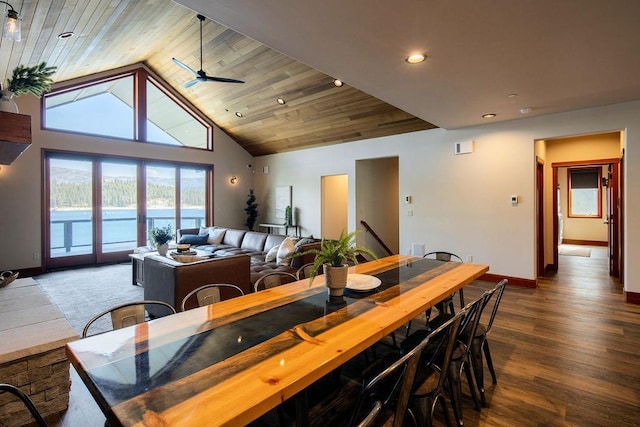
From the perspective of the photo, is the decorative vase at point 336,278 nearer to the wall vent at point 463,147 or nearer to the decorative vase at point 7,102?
the decorative vase at point 7,102

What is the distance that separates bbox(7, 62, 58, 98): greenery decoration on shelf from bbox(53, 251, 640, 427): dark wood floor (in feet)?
7.10

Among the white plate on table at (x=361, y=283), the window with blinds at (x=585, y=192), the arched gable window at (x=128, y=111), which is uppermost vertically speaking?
the arched gable window at (x=128, y=111)

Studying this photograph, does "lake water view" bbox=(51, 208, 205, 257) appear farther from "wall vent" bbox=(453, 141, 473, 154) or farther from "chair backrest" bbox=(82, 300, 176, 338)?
"wall vent" bbox=(453, 141, 473, 154)

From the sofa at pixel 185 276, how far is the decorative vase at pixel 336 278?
5.75 ft

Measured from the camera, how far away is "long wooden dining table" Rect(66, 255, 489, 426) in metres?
0.89

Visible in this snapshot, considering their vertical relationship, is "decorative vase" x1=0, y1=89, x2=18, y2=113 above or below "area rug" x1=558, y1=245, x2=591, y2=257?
above

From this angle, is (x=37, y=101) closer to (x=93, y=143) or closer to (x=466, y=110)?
(x=93, y=143)

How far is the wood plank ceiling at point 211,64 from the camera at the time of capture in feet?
13.1

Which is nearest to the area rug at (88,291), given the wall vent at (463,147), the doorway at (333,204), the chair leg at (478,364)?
the chair leg at (478,364)

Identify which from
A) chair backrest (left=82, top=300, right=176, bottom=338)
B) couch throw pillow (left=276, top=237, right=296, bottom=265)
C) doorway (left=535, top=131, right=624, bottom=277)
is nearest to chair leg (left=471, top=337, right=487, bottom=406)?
chair backrest (left=82, top=300, right=176, bottom=338)

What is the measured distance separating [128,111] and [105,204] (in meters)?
2.23

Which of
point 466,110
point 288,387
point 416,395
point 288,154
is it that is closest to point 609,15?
point 466,110

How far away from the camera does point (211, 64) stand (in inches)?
250

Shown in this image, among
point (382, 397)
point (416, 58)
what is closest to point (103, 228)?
point (416, 58)
